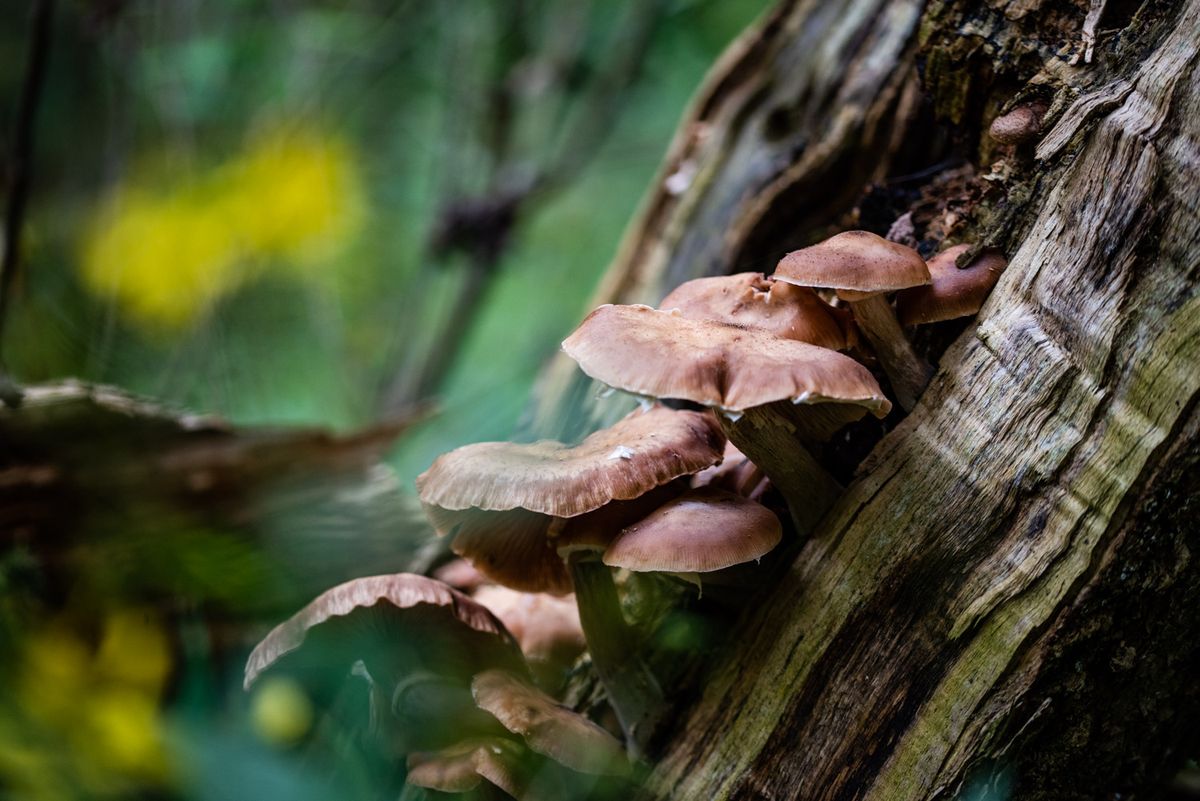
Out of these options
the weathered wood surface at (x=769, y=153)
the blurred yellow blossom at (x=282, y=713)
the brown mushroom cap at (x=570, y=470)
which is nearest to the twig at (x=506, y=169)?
the weathered wood surface at (x=769, y=153)

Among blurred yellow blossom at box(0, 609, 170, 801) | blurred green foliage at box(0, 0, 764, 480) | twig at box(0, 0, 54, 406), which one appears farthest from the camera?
blurred green foliage at box(0, 0, 764, 480)

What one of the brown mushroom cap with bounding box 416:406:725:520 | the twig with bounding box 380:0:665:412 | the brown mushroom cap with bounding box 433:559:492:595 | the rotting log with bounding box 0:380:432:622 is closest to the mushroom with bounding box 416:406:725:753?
the brown mushroom cap with bounding box 416:406:725:520

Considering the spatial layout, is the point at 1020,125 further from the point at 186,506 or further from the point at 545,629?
the point at 186,506

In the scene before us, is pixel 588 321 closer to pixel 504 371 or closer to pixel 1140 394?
pixel 1140 394

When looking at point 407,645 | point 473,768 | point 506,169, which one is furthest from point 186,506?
point 506,169

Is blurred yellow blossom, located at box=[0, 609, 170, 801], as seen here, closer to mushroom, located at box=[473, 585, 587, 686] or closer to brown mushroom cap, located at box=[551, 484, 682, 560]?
mushroom, located at box=[473, 585, 587, 686]
